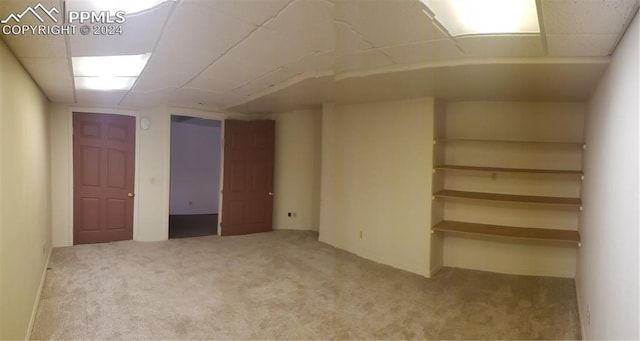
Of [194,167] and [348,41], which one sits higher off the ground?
[348,41]

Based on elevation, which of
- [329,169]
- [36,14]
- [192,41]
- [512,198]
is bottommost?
[512,198]

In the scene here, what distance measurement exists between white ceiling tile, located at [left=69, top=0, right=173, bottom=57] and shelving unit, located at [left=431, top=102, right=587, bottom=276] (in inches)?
109

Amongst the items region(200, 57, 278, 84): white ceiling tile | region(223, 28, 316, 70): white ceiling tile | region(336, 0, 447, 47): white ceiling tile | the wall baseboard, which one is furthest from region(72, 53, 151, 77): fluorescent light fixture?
the wall baseboard

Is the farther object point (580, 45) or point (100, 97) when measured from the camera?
point (100, 97)

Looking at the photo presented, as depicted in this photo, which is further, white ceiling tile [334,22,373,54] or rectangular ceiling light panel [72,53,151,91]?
rectangular ceiling light panel [72,53,151,91]

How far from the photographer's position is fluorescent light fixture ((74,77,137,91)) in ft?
10.4

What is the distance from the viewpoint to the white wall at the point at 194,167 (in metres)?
7.33

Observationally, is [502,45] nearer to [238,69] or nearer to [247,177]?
[238,69]

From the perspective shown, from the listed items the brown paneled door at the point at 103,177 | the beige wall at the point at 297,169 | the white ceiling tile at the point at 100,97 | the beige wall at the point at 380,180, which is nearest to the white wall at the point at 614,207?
the beige wall at the point at 380,180

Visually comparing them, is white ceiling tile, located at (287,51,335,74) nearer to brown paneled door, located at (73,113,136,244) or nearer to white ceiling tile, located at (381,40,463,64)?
white ceiling tile, located at (381,40,463,64)

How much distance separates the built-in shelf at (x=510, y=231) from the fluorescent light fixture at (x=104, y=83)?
10.8 ft

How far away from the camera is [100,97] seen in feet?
13.8

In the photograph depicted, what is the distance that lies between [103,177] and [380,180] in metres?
3.68

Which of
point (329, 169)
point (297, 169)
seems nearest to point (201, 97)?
point (329, 169)
